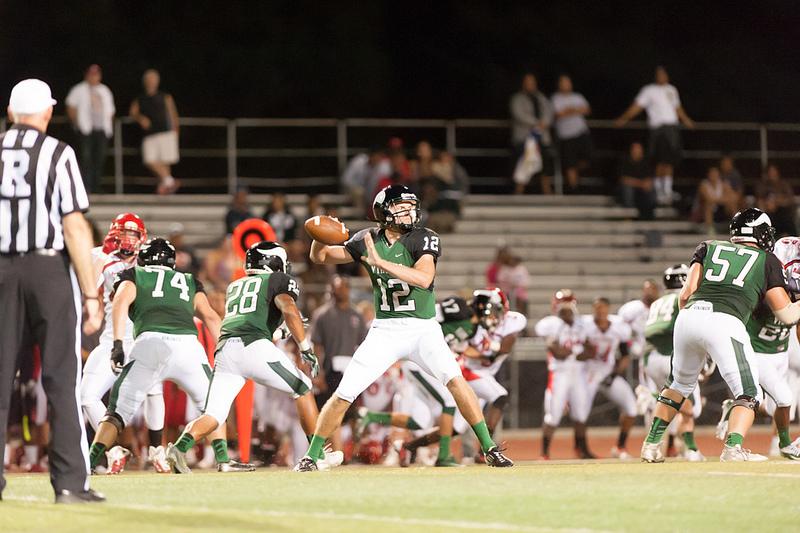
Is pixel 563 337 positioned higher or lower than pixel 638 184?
lower

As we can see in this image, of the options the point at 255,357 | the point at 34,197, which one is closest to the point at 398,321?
the point at 255,357

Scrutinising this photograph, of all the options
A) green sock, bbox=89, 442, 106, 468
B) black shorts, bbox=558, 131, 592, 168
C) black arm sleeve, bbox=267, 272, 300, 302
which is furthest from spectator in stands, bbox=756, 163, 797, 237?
green sock, bbox=89, 442, 106, 468

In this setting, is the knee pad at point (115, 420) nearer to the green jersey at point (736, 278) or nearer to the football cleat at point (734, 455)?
the green jersey at point (736, 278)

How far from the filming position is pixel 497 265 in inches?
842

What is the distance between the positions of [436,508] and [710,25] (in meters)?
26.9

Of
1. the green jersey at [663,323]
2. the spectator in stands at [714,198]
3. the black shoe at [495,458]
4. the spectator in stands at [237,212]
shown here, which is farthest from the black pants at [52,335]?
the spectator in stands at [714,198]

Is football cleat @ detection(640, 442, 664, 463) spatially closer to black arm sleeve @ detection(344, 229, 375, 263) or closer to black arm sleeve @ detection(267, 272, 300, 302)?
black arm sleeve @ detection(344, 229, 375, 263)

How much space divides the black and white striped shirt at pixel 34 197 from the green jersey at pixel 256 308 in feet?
12.8

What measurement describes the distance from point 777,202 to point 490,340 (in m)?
9.10

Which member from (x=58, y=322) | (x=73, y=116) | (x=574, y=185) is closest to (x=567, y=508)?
(x=58, y=322)

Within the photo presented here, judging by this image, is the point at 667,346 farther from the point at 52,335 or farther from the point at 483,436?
the point at 52,335

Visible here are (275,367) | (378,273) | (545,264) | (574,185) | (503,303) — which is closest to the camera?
(378,273)

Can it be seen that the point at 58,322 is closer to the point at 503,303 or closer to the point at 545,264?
the point at 503,303

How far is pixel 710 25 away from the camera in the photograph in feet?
111
